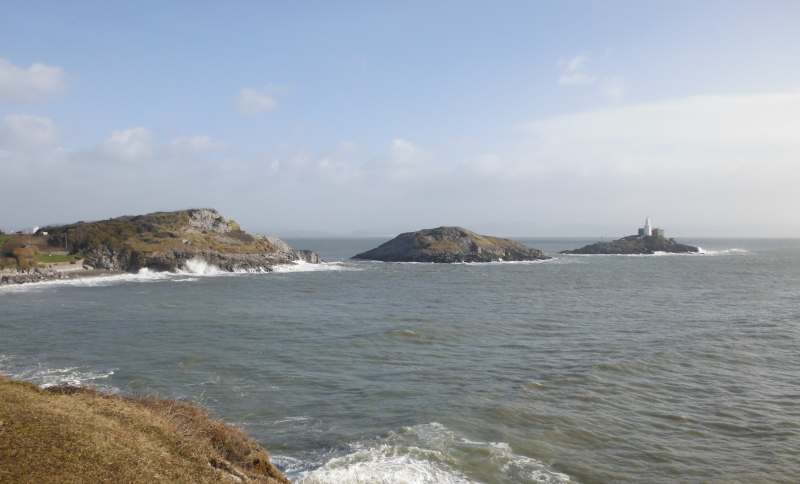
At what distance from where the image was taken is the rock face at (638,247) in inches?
4897

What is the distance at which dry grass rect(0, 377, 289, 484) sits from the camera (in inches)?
296

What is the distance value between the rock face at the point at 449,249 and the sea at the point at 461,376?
5779cm

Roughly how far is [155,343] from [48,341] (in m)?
5.22

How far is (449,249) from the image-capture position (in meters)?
101

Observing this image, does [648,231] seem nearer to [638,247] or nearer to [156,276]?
[638,247]

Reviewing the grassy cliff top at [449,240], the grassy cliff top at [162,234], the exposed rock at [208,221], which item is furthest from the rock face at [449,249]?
the exposed rock at [208,221]

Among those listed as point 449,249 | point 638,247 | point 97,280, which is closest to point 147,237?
point 97,280

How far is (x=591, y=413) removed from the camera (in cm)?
1531

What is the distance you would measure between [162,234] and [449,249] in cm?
5257

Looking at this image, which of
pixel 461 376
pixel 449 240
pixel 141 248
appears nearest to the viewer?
pixel 461 376

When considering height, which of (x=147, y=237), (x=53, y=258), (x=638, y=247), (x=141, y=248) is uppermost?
(x=147, y=237)

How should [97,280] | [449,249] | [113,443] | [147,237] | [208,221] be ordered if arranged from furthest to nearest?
[449,249], [208,221], [147,237], [97,280], [113,443]

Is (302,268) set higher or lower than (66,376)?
higher

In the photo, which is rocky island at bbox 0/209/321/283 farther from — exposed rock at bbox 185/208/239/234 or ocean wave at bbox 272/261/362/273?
ocean wave at bbox 272/261/362/273
